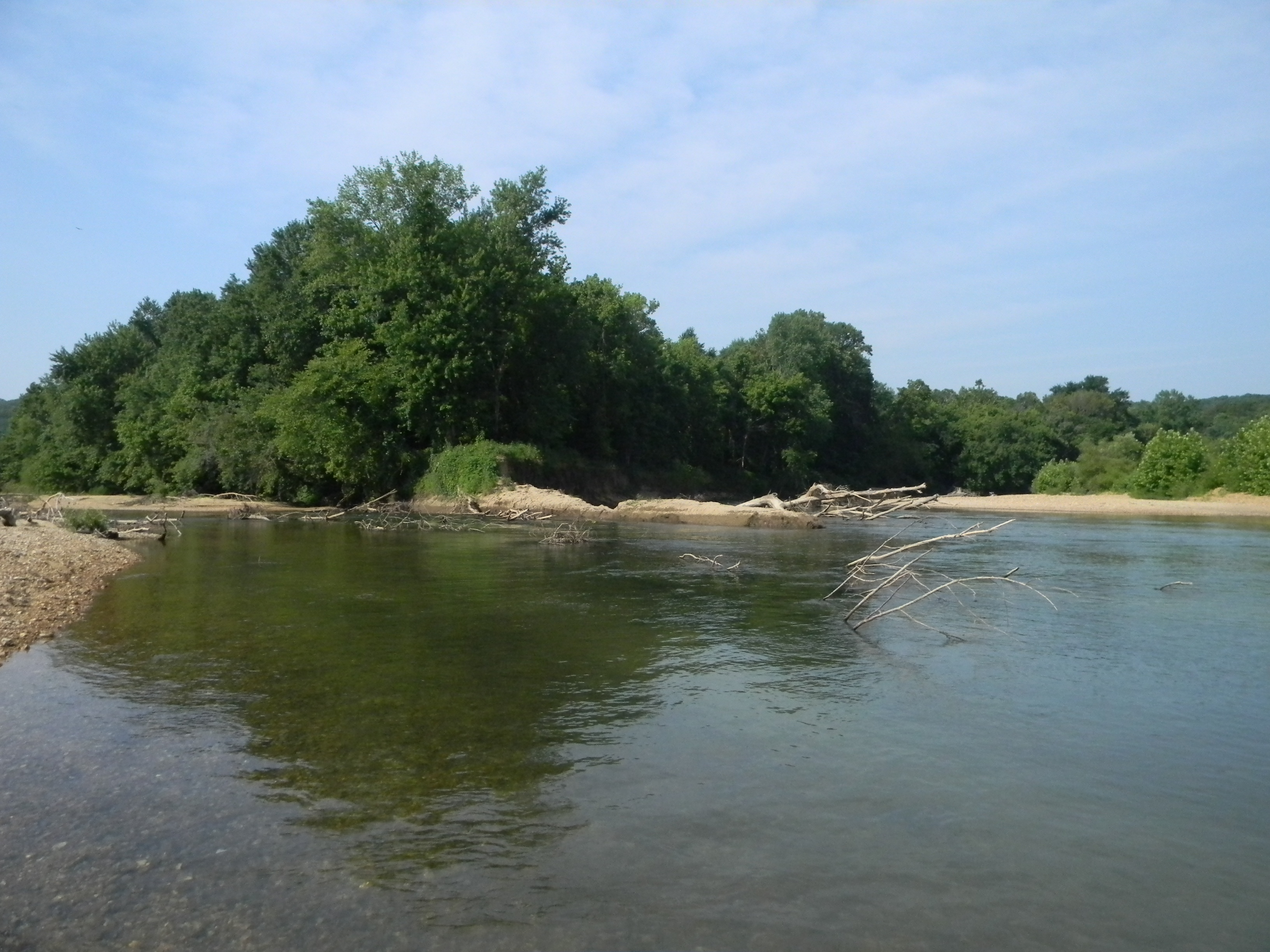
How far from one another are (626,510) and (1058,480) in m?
54.6

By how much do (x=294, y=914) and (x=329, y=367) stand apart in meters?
44.5

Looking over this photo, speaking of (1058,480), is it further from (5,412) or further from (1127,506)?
(5,412)

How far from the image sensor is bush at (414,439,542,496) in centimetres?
4578

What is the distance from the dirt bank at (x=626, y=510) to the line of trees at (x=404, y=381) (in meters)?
5.27

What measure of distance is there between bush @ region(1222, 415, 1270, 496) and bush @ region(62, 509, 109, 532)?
6535 centimetres

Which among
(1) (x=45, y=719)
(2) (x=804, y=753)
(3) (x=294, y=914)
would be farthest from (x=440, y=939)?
(1) (x=45, y=719)

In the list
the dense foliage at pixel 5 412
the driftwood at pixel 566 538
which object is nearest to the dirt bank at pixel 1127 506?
the driftwood at pixel 566 538

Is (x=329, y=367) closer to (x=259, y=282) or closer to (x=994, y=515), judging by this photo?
(x=259, y=282)

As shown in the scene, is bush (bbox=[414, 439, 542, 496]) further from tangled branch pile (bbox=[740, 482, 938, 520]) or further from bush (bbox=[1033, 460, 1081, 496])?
bush (bbox=[1033, 460, 1081, 496])

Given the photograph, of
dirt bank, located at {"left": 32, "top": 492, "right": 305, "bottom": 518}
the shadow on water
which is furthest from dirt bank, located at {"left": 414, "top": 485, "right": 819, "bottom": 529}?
the shadow on water

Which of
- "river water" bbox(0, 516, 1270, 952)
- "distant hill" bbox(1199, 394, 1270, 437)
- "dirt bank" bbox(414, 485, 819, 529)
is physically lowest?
"river water" bbox(0, 516, 1270, 952)

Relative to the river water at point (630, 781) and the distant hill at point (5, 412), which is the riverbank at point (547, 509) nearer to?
the river water at point (630, 781)

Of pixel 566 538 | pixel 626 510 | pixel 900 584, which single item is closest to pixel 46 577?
pixel 566 538

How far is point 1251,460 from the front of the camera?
205 feet
